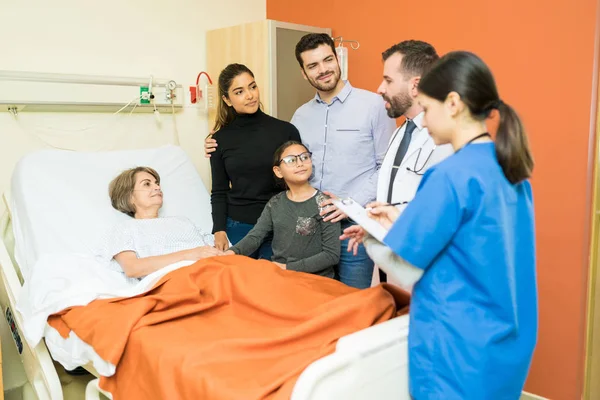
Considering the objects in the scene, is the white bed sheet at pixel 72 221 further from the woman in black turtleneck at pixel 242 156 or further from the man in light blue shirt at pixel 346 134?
the man in light blue shirt at pixel 346 134

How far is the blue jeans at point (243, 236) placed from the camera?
2.53 m

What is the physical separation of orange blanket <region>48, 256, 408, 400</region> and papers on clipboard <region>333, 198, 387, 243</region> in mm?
261

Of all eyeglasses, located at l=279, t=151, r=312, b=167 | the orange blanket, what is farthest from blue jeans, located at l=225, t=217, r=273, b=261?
the orange blanket

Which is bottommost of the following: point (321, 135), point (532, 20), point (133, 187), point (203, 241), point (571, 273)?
point (571, 273)

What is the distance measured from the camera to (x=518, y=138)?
3.98ft

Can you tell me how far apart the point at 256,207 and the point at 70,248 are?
807 millimetres

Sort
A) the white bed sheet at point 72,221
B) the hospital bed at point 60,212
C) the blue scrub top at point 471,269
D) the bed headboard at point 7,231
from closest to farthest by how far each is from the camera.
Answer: the blue scrub top at point 471,269, the white bed sheet at point 72,221, the hospital bed at point 60,212, the bed headboard at point 7,231

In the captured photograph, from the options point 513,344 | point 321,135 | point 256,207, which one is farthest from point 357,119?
A: point 513,344

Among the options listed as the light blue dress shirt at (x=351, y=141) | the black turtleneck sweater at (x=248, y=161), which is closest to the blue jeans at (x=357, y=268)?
the light blue dress shirt at (x=351, y=141)

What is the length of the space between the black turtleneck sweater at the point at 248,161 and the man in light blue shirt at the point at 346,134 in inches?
8.9

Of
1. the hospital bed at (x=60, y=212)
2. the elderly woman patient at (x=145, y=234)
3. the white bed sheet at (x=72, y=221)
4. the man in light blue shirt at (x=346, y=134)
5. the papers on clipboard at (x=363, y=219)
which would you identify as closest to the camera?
the papers on clipboard at (x=363, y=219)

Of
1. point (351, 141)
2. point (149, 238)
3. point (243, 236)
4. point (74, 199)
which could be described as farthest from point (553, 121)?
point (74, 199)

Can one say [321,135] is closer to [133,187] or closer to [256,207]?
[256,207]

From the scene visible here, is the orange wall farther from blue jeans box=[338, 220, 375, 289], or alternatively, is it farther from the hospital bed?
the hospital bed
